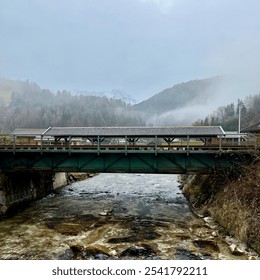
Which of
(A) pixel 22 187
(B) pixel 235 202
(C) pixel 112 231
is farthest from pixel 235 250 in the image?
(A) pixel 22 187

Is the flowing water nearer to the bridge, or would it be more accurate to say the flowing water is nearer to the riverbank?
the riverbank

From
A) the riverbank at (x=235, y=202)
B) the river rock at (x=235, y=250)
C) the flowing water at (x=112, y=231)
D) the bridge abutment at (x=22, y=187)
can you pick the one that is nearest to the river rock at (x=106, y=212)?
the flowing water at (x=112, y=231)

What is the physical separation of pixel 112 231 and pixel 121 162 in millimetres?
7350

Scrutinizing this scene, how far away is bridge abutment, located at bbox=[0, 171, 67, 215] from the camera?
27422 millimetres

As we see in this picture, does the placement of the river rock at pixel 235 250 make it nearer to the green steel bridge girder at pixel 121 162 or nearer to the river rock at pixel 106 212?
the green steel bridge girder at pixel 121 162

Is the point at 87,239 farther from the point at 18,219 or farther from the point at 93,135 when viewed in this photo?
the point at 93,135

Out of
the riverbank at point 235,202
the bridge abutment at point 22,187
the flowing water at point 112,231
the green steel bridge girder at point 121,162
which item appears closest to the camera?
the flowing water at point 112,231

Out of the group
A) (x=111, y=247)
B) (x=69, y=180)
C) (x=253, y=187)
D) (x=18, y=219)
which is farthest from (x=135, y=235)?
(x=69, y=180)

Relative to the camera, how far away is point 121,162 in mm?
26531

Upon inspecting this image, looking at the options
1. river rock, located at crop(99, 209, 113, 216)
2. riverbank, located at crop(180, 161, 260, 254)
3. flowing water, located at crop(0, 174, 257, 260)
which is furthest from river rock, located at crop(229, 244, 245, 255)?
river rock, located at crop(99, 209, 113, 216)

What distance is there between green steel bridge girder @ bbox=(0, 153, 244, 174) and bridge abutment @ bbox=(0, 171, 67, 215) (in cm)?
210

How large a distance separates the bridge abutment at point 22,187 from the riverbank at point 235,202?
18.6 m

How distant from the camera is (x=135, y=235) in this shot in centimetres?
2014

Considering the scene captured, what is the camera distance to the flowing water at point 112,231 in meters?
16.6
